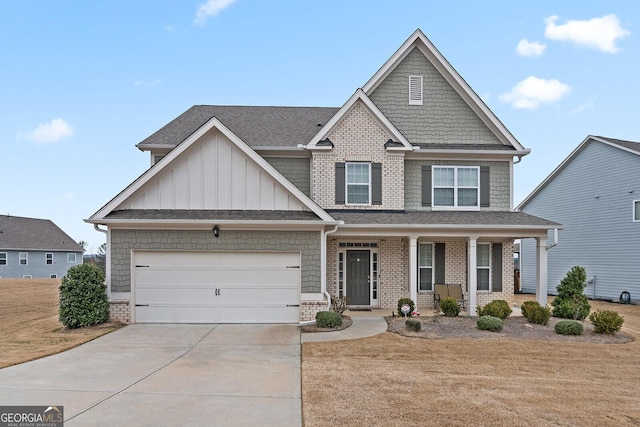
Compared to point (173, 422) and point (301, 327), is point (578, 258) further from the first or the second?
point (173, 422)

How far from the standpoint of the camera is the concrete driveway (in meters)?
5.97

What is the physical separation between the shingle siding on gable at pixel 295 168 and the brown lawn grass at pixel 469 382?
22.1 feet

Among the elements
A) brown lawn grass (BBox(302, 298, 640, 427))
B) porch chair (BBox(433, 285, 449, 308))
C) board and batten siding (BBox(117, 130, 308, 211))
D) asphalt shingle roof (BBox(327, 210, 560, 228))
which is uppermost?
board and batten siding (BBox(117, 130, 308, 211))

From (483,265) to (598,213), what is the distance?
33.3 feet

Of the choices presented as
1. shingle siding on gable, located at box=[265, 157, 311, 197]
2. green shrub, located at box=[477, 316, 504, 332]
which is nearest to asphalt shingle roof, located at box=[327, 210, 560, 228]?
shingle siding on gable, located at box=[265, 157, 311, 197]

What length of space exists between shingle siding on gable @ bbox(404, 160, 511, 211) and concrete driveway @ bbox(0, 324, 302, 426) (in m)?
7.34

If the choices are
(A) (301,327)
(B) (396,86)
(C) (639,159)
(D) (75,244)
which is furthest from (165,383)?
(D) (75,244)

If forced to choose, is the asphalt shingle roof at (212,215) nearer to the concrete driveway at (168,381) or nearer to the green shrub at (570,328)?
the concrete driveway at (168,381)

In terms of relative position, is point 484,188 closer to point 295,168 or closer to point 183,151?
point 295,168

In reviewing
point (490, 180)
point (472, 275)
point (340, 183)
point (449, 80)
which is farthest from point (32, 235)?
point (490, 180)

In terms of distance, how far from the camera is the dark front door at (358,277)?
1566 centimetres

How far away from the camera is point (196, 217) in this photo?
12469 mm

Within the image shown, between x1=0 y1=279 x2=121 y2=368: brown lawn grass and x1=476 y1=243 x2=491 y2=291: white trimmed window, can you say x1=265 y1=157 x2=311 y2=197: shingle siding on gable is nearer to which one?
x1=476 y1=243 x2=491 y2=291: white trimmed window

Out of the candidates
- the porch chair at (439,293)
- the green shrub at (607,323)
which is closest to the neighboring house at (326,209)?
the porch chair at (439,293)
